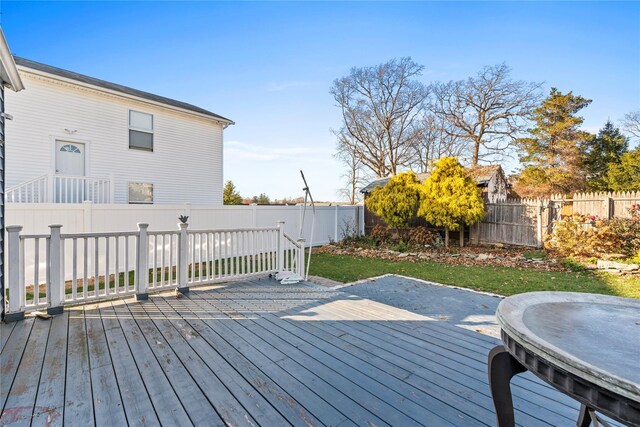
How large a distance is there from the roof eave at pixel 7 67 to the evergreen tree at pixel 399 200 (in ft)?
29.2

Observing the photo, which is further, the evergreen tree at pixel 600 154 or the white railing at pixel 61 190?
the evergreen tree at pixel 600 154

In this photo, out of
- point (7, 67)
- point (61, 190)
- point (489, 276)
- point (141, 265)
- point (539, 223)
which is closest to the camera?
point (7, 67)

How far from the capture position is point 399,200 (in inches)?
397

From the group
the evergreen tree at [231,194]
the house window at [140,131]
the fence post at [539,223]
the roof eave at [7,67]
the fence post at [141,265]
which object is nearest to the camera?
the roof eave at [7,67]

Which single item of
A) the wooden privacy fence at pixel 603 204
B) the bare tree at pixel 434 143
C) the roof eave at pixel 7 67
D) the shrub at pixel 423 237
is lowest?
the shrub at pixel 423 237

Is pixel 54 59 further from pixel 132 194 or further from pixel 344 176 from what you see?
pixel 344 176

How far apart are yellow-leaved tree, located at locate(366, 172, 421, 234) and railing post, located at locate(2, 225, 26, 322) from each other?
8882 mm

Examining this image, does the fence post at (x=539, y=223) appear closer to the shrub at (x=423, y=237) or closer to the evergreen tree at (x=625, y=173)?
the shrub at (x=423, y=237)

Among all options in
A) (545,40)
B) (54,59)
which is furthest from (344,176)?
(54,59)

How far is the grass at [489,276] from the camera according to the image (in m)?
5.29

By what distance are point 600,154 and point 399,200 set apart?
14.4 m

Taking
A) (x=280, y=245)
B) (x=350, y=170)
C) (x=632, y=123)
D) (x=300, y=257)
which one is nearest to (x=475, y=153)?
(x=632, y=123)

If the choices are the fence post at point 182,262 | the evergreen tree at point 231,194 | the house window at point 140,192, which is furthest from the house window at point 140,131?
the evergreen tree at point 231,194

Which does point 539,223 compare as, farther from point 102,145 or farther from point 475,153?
point 102,145
